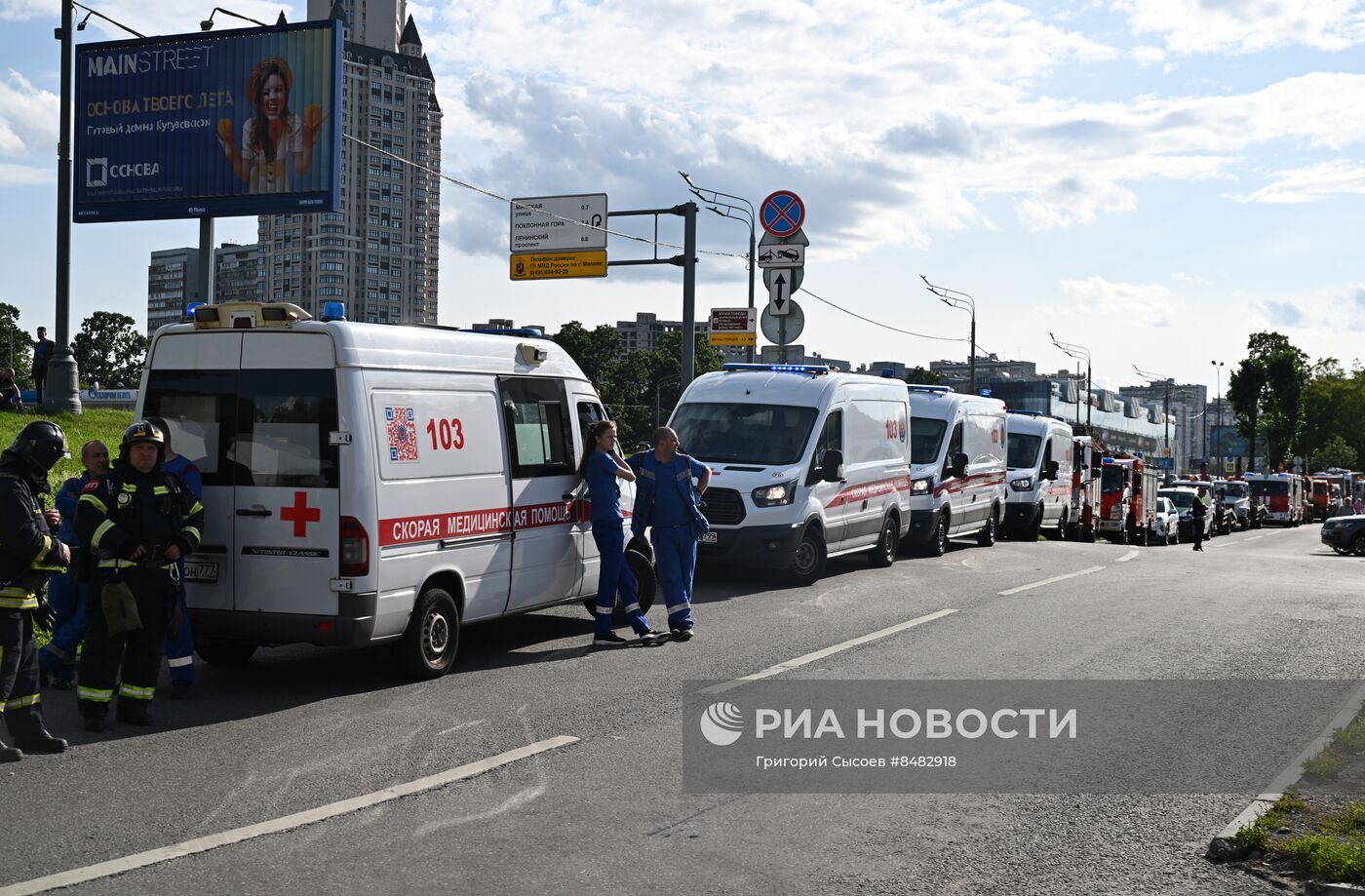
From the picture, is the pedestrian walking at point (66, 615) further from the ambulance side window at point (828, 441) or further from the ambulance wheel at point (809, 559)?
the ambulance side window at point (828, 441)

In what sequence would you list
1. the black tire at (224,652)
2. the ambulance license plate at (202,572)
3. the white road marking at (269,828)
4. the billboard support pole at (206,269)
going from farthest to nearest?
the billboard support pole at (206,269) → the black tire at (224,652) → the ambulance license plate at (202,572) → the white road marking at (269,828)

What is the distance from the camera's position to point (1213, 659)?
1087 centimetres

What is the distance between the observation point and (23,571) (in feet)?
23.0

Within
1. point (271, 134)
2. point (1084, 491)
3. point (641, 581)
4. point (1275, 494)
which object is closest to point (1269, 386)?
point (1275, 494)

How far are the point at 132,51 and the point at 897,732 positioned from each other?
22.2 meters

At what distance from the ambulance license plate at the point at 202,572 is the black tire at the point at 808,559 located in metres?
8.38

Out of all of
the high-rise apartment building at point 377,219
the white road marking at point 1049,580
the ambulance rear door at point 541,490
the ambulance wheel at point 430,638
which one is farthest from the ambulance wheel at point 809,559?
the high-rise apartment building at point 377,219

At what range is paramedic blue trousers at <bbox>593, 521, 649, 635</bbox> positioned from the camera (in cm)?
1097

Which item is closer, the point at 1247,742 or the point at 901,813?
the point at 901,813

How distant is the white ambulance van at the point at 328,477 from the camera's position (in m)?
8.59

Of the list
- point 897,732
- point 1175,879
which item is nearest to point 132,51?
point 897,732

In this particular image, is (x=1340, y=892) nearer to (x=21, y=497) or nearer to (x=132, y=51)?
(x=21, y=497)

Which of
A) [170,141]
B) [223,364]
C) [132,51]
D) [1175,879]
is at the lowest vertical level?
[1175,879]

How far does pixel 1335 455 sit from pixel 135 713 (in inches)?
5213
